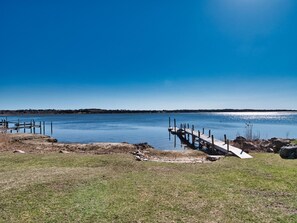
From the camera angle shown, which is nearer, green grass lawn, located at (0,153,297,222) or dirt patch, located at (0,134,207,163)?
green grass lawn, located at (0,153,297,222)

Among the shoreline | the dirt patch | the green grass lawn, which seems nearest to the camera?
the green grass lawn

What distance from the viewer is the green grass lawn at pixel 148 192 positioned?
8.77 meters

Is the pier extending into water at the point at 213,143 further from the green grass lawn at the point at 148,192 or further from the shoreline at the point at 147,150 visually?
the green grass lawn at the point at 148,192

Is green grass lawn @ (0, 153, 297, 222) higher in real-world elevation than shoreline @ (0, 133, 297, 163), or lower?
higher

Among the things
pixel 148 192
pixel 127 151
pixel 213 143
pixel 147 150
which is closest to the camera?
A: pixel 148 192

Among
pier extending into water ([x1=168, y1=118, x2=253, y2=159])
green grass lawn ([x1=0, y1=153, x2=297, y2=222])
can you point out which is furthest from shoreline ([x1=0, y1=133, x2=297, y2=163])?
green grass lawn ([x1=0, y1=153, x2=297, y2=222])

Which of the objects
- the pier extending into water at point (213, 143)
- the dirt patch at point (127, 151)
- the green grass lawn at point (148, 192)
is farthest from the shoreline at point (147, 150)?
the green grass lawn at point (148, 192)

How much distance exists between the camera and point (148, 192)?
11.0 meters

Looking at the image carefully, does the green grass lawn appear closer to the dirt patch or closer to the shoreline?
the shoreline

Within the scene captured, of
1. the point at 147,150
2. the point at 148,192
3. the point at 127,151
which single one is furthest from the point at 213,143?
the point at 148,192

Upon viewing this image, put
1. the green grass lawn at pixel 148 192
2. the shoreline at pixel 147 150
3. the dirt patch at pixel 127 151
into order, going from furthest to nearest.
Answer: the shoreline at pixel 147 150 < the dirt patch at pixel 127 151 < the green grass lawn at pixel 148 192

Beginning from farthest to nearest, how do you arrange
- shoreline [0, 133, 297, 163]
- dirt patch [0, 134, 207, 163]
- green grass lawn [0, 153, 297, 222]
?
shoreline [0, 133, 297, 163] → dirt patch [0, 134, 207, 163] → green grass lawn [0, 153, 297, 222]

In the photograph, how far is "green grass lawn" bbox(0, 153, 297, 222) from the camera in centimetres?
877

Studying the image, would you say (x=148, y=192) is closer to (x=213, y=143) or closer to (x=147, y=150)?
(x=147, y=150)
